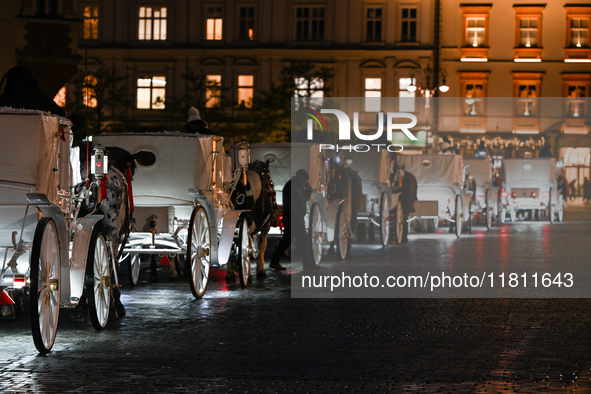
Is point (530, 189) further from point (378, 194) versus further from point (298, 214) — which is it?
point (298, 214)

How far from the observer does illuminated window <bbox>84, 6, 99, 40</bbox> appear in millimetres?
54156

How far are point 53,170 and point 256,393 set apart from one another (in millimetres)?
3079

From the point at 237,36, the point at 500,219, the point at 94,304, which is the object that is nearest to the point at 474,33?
the point at 237,36

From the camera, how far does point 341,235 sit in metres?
17.2

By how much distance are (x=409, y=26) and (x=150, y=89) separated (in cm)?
1483

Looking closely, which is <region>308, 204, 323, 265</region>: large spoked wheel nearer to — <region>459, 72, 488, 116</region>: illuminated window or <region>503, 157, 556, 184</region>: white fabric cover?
<region>503, 157, 556, 184</region>: white fabric cover

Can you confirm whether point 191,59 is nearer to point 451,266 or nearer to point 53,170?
point 451,266

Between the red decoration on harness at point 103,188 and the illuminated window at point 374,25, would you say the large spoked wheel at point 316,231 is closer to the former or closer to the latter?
the red decoration on harness at point 103,188

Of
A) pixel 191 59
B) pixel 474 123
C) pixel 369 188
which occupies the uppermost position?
pixel 191 59

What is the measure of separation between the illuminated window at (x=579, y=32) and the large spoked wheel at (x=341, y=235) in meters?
41.8

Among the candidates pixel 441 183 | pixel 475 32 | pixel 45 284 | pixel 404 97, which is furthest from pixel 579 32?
pixel 45 284

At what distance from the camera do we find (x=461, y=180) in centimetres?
2661

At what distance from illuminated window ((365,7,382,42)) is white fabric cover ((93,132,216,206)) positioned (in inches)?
1699

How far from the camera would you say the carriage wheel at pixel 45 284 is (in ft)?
23.9
